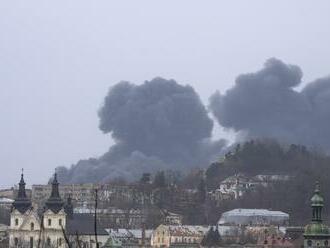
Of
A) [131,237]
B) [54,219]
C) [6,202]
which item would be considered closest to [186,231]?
[131,237]

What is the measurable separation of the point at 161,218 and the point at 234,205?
13.5 meters

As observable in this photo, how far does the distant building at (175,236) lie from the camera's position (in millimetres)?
93688

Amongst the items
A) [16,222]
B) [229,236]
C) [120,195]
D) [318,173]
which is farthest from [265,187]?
[16,222]

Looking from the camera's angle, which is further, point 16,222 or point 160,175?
point 160,175

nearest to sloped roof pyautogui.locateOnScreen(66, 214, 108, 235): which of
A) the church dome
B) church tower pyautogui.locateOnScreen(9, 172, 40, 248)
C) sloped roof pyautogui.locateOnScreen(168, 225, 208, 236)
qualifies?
church tower pyautogui.locateOnScreen(9, 172, 40, 248)

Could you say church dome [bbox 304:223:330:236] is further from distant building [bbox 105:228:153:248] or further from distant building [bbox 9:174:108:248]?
distant building [bbox 9:174:108:248]

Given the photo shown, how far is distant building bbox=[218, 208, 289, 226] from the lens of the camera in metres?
112

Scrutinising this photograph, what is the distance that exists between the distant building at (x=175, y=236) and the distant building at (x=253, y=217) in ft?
34.3

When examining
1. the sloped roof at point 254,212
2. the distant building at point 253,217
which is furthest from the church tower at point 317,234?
the sloped roof at point 254,212

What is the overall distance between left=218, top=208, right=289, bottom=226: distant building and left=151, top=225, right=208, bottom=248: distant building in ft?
34.3

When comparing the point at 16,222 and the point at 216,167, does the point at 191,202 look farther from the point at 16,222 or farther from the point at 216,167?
the point at 16,222

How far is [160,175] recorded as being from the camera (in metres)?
133

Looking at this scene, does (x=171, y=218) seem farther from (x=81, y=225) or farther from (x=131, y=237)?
(x=81, y=225)

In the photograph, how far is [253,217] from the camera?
377ft
